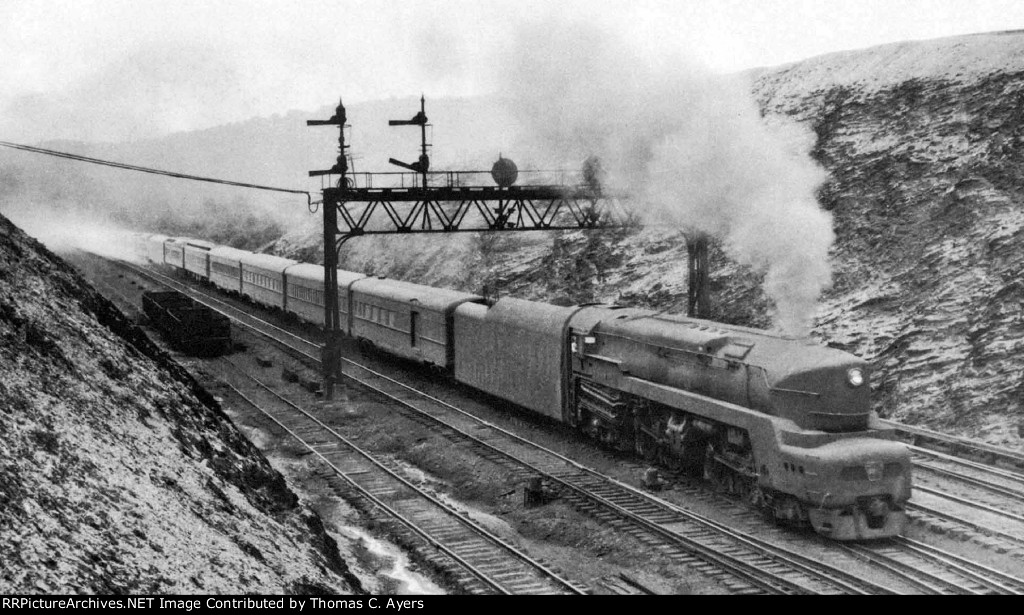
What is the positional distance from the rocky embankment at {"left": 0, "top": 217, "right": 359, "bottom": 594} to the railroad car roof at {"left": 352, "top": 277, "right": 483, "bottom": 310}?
11644 mm

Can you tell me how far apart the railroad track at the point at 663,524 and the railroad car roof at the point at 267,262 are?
727 inches

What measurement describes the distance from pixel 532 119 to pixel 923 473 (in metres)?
12.7

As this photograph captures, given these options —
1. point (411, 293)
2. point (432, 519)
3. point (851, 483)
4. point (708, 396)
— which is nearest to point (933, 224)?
point (708, 396)

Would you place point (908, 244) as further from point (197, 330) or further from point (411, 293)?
point (197, 330)

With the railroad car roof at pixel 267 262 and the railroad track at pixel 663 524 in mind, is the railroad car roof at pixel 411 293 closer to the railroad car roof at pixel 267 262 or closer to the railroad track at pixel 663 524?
the railroad track at pixel 663 524

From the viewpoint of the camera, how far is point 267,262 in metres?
42.0

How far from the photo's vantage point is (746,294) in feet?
91.2

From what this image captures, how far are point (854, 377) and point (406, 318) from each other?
55.9 feet

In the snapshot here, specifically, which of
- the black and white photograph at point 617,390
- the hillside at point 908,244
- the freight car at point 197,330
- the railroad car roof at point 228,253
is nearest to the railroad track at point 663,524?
the black and white photograph at point 617,390

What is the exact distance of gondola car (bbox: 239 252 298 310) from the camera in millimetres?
39188

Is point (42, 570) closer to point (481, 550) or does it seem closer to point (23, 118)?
point (481, 550)

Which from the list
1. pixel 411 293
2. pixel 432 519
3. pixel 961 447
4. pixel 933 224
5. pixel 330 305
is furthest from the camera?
pixel 411 293

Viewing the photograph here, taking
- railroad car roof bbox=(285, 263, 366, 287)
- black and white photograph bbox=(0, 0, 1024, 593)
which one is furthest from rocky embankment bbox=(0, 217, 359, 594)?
railroad car roof bbox=(285, 263, 366, 287)

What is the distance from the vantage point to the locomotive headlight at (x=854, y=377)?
12984mm
